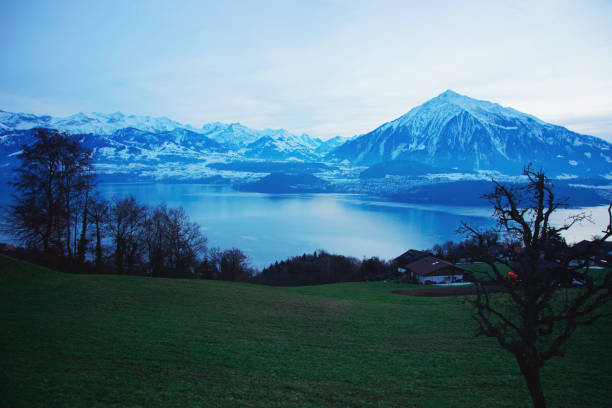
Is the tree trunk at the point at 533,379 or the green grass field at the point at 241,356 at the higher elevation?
the tree trunk at the point at 533,379

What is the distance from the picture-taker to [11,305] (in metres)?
11.4

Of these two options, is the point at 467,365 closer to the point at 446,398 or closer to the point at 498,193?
the point at 446,398

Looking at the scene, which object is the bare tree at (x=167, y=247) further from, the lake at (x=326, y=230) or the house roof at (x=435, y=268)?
the house roof at (x=435, y=268)

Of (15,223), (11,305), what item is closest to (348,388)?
(11,305)

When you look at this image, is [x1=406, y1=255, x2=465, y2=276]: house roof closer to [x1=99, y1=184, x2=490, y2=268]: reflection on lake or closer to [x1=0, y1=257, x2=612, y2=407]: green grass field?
[x1=99, y1=184, x2=490, y2=268]: reflection on lake

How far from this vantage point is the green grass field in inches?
279

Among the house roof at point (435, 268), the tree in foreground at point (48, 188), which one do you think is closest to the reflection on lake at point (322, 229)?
the house roof at point (435, 268)

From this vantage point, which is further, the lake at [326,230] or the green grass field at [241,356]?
the lake at [326,230]

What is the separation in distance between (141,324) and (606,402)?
42.0 ft

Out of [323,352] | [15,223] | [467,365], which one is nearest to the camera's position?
[467,365]

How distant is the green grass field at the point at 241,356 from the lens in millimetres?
7078

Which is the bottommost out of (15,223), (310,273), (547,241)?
(310,273)

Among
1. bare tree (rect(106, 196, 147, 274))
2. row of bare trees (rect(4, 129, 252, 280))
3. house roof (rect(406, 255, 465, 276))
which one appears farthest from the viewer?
house roof (rect(406, 255, 465, 276))

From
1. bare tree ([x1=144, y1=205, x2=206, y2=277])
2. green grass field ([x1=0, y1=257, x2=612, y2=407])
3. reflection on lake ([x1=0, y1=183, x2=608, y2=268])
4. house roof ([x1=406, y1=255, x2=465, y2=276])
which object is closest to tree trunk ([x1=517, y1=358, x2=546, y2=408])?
green grass field ([x1=0, y1=257, x2=612, y2=407])
